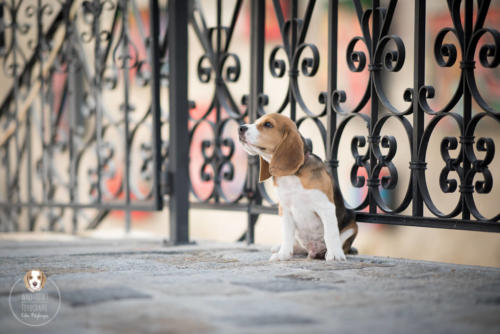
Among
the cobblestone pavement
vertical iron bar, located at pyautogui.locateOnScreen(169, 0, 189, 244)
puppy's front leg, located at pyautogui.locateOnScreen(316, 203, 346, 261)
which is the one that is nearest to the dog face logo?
the cobblestone pavement

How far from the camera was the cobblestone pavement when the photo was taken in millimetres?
1284

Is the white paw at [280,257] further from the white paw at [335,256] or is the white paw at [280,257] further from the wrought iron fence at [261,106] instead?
the wrought iron fence at [261,106]

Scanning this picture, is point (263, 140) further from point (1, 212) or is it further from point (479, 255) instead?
point (1, 212)

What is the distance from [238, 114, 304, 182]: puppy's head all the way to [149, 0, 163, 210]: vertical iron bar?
858 mm

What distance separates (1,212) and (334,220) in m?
3.56

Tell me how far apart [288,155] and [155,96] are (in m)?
1.04

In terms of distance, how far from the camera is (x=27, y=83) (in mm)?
4387

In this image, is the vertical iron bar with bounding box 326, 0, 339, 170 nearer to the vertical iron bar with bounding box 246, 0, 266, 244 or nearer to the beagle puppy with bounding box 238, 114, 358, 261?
the beagle puppy with bounding box 238, 114, 358, 261

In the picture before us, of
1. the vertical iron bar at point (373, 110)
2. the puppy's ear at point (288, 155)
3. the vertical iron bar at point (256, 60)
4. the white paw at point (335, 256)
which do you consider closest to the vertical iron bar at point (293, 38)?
the vertical iron bar at point (256, 60)

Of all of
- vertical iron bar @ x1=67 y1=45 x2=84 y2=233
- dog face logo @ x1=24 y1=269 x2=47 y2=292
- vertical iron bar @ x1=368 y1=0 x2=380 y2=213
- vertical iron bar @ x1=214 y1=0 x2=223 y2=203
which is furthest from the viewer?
vertical iron bar @ x1=67 y1=45 x2=84 y2=233

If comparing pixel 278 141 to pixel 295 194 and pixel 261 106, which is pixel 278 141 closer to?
pixel 295 194

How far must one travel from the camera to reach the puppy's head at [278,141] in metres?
2.29

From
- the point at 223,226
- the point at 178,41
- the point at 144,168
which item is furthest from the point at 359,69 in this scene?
the point at 223,226

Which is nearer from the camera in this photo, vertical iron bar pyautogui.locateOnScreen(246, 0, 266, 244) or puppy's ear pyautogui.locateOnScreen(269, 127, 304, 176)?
puppy's ear pyautogui.locateOnScreen(269, 127, 304, 176)
